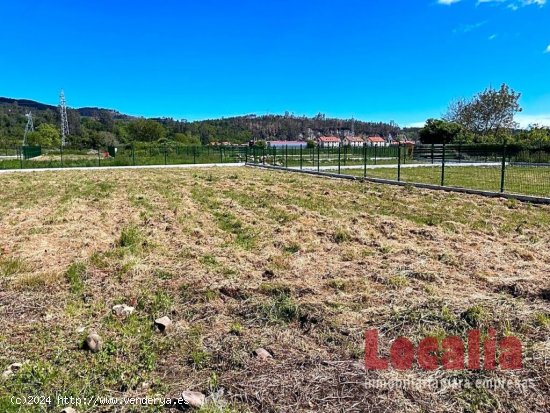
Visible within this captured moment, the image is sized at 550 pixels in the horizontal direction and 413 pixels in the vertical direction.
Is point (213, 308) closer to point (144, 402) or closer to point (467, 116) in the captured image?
point (144, 402)

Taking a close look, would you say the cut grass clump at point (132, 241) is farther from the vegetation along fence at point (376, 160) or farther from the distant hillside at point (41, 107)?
the distant hillside at point (41, 107)

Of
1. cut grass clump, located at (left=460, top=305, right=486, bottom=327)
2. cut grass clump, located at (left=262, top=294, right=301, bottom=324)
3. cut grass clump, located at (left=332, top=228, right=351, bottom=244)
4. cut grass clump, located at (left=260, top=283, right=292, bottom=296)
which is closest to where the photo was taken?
cut grass clump, located at (left=460, top=305, right=486, bottom=327)

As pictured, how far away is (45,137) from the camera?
86375 mm

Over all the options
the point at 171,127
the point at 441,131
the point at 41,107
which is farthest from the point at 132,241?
the point at 41,107

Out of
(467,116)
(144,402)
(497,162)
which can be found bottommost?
(144,402)

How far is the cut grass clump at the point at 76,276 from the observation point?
388 centimetres

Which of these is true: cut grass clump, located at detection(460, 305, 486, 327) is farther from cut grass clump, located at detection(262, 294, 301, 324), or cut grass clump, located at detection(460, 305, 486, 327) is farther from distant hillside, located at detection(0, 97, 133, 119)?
distant hillside, located at detection(0, 97, 133, 119)

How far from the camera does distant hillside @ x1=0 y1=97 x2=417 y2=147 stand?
91062 mm

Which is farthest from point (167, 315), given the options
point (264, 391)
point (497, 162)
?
point (497, 162)

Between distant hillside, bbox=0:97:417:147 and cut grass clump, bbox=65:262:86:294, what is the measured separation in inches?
2966

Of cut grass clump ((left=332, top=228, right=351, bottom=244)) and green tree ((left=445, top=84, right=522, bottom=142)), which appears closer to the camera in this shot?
cut grass clump ((left=332, top=228, right=351, bottom=244))

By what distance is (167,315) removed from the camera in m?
3.31

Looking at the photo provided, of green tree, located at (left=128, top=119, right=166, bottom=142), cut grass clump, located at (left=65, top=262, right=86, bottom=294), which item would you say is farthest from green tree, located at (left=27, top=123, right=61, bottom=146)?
cut grass clump, located at (left=65, top=262, right=86, bottom=294)

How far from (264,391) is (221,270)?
7.36 feet
